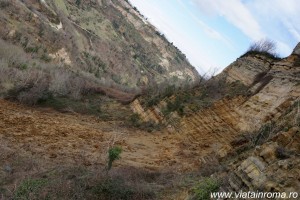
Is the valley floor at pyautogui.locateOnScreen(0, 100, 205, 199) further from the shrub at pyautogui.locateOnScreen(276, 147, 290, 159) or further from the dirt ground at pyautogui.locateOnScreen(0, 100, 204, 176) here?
the shrub at pyautogui.locateOnScreen(276, 147, 290, 159)

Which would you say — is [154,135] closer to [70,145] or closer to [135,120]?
[135,120]

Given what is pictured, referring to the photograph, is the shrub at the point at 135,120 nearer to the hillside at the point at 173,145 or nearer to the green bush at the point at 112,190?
the hillside at the point at 173,145

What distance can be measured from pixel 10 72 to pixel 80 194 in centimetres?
Answer: 1588

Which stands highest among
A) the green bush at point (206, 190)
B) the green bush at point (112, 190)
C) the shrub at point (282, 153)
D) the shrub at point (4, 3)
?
the shrub at point (282, 153)

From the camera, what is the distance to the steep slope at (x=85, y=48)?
87.4 ft

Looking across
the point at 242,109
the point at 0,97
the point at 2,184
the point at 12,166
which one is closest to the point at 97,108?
the point at 0,97


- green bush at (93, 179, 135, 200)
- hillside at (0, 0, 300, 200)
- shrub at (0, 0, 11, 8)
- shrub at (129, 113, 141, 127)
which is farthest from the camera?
shrub at (0, 0, 11, 8)

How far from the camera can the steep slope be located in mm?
26641

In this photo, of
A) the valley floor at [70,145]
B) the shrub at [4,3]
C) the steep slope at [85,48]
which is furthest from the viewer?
the shrub at [4,3]

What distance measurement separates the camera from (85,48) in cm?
6238

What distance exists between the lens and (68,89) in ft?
75.4

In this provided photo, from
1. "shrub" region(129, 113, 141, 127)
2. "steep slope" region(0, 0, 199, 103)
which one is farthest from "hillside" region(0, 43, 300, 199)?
"steep slope" region(0, 0, 199, 103)

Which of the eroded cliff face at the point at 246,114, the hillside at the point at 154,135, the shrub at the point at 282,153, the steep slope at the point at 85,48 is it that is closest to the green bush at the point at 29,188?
the hillside at the point at 154,135

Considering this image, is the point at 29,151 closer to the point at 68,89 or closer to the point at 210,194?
the point at 210,194
